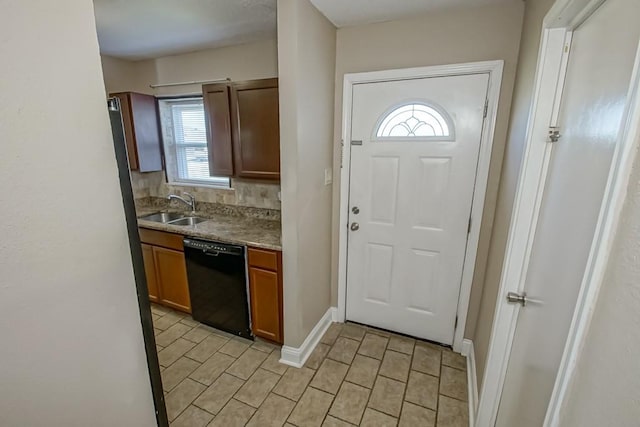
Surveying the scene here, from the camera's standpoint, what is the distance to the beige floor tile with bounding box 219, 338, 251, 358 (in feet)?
7.17

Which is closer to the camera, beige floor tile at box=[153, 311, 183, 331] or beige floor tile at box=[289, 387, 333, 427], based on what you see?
beige floor tile at box=[289, 387, 333, 427]

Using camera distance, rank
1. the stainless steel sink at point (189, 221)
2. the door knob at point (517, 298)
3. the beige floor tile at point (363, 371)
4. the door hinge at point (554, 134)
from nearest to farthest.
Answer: the door hinge at point (554, 134) → the door knob at point (517, 298) → the beige floor tile at point (363, 371) → the stainless steel sink at point (189, 221)

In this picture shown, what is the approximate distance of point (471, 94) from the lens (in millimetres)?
1847

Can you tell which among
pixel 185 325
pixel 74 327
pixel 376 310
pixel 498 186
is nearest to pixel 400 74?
pixel 498 186

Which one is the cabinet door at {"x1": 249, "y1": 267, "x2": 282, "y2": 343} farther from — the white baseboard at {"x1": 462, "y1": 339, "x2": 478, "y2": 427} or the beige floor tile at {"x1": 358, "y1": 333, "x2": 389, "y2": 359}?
the white baseboard at {"x1": 462, "y1": 339, "x2": 478, "y2": 427}

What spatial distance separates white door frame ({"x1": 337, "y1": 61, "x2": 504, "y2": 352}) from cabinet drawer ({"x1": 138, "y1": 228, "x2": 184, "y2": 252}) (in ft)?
4.49

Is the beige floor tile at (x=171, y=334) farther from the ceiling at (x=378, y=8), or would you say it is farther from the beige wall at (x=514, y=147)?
the ceiling at (x=378, y=8)

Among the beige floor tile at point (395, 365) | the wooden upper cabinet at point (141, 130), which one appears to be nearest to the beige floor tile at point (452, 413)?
the beige floor tile at point (395, 365)

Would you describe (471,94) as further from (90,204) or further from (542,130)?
(90,204)

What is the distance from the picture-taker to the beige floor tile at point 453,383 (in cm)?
183

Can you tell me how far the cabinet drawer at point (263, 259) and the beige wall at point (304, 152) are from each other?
97 millimetres

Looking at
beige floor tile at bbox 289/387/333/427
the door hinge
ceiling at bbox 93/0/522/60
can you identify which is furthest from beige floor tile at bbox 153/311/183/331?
the door hinge

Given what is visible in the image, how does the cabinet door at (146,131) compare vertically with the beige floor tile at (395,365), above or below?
above

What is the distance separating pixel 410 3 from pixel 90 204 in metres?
1.94
